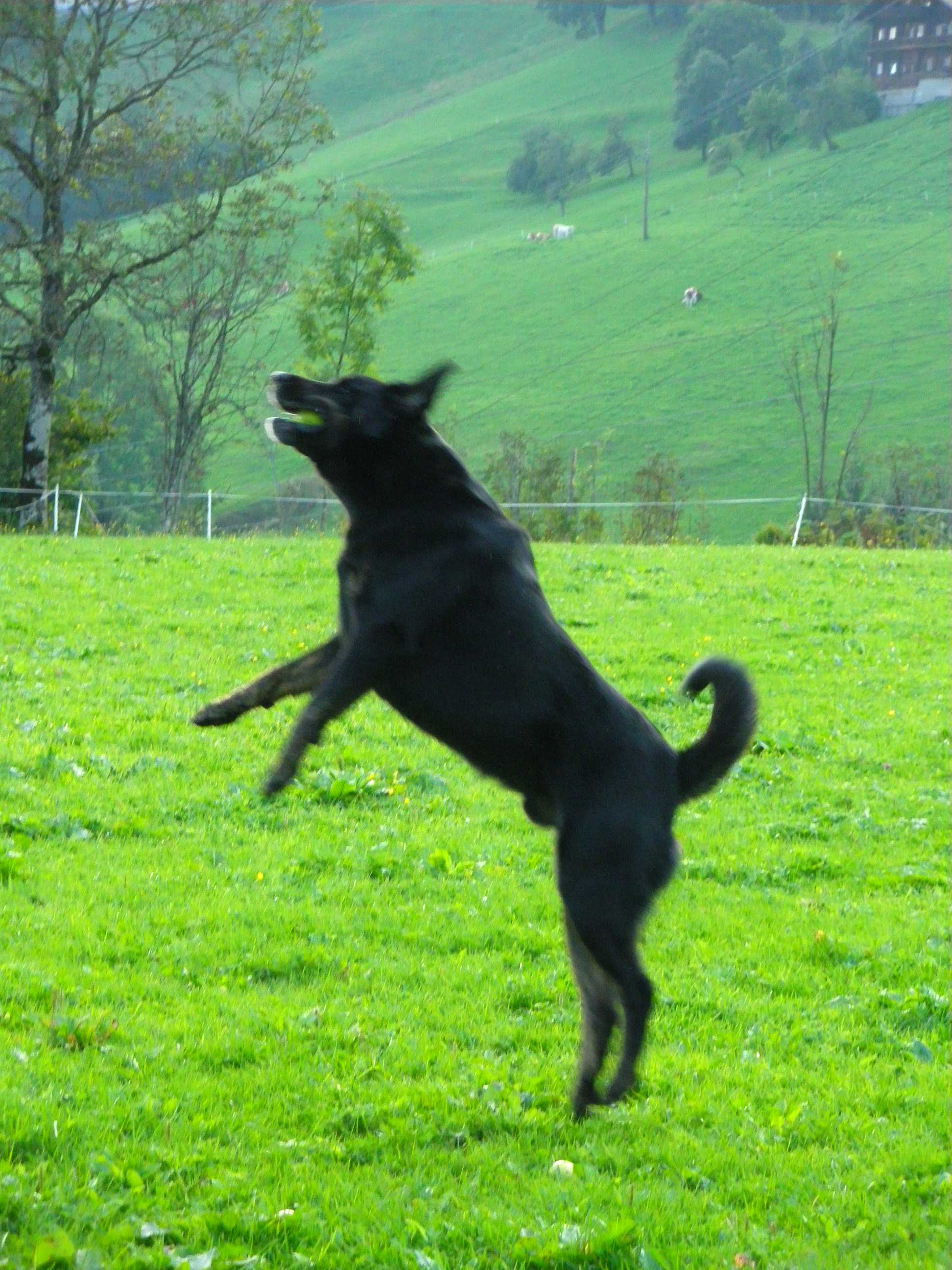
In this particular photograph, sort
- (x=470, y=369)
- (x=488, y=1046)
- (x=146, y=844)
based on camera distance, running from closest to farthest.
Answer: (x=488, y=1046)
(x=146, y=844)
(x=470, y=369)

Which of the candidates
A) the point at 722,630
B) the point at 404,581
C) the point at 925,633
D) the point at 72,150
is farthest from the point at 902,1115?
the point at 72,150

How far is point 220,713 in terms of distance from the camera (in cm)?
487

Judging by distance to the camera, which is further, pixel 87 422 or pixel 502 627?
pixel 87 422

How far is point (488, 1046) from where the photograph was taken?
5648mm

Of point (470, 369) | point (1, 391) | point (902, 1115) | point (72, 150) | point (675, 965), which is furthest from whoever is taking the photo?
point (470, 369)

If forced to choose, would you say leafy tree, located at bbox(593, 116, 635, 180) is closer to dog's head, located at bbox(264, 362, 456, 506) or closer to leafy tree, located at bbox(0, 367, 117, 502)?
leafy tree, located at bbox(0, 367, 117, 502)

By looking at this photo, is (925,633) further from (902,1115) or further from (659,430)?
(659,430)

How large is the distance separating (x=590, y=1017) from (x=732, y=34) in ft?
379

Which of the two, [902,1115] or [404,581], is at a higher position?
[404,581]

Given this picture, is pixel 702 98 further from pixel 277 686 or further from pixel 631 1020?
pixel 631 1020

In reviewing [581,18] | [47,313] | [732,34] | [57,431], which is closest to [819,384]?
[57,431]

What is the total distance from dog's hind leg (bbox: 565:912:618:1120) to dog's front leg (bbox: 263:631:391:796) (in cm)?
112

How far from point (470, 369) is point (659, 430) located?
43.2ft

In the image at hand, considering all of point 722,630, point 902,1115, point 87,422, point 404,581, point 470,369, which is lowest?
point 902,1115
